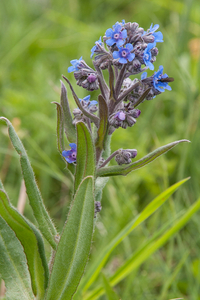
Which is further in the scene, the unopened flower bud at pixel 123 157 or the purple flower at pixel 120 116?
the unopened flower bud at pixel 123 157

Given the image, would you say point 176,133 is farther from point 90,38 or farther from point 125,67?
point 125,67

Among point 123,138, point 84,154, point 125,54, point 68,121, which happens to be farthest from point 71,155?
point 123,138

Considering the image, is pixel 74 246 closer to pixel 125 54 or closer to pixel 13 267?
pixel 13 267

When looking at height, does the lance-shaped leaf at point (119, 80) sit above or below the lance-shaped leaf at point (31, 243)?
above

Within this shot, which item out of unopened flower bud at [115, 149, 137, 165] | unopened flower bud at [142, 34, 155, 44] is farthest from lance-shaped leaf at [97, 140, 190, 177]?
unopened flower bud at [142, 34, 155, 44]

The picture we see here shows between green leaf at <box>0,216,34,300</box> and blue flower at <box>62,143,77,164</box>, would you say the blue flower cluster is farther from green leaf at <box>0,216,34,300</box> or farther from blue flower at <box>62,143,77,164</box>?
green leaf at <box>0,216,34,300</box>

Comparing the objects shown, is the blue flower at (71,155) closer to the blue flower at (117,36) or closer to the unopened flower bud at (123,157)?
the unopened flower bud at (123,157)

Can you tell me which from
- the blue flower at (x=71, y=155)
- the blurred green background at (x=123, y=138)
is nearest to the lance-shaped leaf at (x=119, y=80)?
the blue flower at (x=71, y=155)
